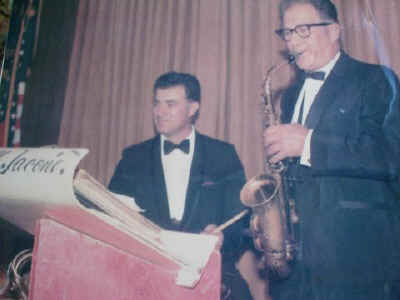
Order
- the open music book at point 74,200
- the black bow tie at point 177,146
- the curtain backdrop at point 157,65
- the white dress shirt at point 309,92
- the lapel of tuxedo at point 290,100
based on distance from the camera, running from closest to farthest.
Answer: the open music book at point 74,200 < the white dress shirt at point 309,92 < the lapel of tuxedo at point 290,100 < the black bow tie at point 177,146 < the curtain backdrop at point 157,65

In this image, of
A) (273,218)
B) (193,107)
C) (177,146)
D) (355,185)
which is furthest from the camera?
(193,107)

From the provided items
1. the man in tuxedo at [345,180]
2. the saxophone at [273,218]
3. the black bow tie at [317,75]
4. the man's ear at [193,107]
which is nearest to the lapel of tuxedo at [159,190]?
the man's ear at [193,107]

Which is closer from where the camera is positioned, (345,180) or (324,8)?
(345,180)

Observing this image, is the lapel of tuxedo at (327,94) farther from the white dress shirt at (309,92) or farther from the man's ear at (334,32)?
the man's ear at (334,32)

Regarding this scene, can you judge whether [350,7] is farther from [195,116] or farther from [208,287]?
[208,287]

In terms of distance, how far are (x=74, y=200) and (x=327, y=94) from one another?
0.99m

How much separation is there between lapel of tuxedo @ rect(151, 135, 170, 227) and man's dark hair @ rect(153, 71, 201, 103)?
384 mm

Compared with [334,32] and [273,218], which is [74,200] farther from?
[334,32]

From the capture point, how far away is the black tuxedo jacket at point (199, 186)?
1.59m

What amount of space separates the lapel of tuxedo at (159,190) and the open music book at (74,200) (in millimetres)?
997

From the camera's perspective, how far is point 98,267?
21.8 inches

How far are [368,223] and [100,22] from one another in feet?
6.14

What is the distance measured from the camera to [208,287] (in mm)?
533

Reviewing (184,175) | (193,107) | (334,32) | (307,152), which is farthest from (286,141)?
(193,107)
